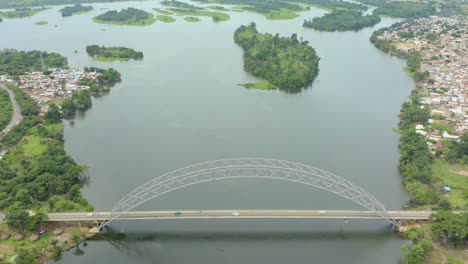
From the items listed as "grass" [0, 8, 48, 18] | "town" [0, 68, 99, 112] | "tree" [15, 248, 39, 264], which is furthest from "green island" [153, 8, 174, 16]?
"tree" [15, 248, 39, 264]

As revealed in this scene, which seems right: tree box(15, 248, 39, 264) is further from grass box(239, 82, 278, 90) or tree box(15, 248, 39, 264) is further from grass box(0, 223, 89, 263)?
grass box(239, 82, 278, 90)

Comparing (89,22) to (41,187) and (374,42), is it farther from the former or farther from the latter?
(41,187)

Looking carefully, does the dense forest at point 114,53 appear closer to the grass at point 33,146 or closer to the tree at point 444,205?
the grass at point 33,146

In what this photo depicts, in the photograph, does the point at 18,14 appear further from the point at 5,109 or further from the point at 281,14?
the point at 281,14

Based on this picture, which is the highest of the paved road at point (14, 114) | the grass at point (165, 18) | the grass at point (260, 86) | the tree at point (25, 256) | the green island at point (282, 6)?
the green island at point (282, 6)

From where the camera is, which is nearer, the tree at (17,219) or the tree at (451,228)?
the tree at (451,228)

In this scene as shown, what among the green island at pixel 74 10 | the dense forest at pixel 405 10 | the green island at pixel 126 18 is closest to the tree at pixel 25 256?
the green island at pixel 126 18
